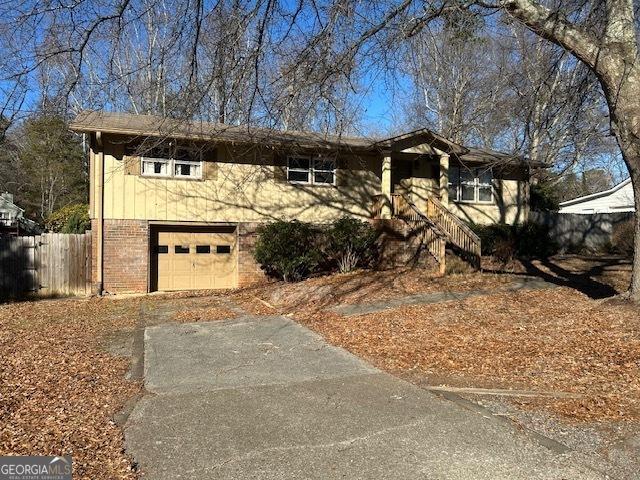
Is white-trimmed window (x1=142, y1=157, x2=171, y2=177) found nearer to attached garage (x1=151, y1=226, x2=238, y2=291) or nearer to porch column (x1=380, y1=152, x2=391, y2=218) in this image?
attached garage (x1=151, y1=226, x2=238, y2=291)

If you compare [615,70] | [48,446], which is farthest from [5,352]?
[615,70]

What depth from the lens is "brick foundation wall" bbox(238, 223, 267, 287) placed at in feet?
54.6

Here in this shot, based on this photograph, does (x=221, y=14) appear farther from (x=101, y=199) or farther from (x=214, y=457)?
(x=101, y=199)

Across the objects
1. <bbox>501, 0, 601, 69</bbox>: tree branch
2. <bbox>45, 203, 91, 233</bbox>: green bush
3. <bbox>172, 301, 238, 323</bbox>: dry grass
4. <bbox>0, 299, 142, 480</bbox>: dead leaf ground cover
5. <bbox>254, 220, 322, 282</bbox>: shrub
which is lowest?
<bbox>172, 301, 238, 323</bbox>: dry grass

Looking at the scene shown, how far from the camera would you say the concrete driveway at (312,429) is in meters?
3.88

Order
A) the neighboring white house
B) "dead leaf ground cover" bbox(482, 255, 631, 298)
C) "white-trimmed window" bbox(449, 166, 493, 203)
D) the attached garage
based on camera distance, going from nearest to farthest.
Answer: "dead leaf ground cover" bbox(482, 255, 631, 298)
the attached garage
"white-trimmed window" bbox(449, 166, 493, 203)
the neighboring white house

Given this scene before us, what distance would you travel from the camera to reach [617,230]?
21.9 m

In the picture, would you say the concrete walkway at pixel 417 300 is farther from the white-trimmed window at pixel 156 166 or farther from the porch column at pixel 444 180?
the white-trimmed window at pixel 156 166

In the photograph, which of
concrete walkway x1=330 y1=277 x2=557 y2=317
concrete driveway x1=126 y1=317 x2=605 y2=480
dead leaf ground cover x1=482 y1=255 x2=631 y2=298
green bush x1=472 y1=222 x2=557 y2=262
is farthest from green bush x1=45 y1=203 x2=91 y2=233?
concrete driveway x1=126 y1=317 x2=605 y2=480

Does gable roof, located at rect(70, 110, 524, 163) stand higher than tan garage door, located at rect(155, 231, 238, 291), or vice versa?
gable roof, located at rect(70, 110, 524, 163)

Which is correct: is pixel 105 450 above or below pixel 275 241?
below

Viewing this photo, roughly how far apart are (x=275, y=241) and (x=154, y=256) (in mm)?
3741

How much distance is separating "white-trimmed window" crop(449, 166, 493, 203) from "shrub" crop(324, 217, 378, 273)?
5002 mm

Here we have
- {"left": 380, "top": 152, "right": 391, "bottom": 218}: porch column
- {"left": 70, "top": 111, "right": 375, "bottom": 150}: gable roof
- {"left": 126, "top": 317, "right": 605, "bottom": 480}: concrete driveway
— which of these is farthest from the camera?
{"left": 380, "top": 152, "right": 391, "bottom": 218}: porch column
